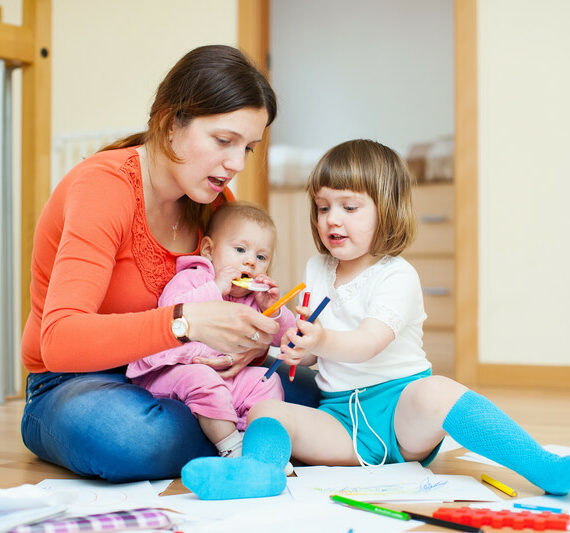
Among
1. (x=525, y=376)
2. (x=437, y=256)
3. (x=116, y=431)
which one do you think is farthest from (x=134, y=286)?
(x=437, y=256)

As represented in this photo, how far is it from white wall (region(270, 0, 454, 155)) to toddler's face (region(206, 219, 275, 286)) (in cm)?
301

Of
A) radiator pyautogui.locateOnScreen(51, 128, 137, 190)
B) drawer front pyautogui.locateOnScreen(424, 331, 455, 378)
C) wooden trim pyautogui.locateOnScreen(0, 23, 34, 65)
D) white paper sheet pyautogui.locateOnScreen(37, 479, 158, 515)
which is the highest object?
wooden trim pyautogui.locateOnScreen(0, 23, 34, 65)

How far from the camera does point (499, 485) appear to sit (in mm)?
1120

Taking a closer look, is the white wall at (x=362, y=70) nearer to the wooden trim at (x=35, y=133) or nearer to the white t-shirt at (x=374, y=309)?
the wooden trim at (x=35, y=133)

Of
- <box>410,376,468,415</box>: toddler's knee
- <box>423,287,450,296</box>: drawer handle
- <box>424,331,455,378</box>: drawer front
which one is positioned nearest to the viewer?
<box>410,376,468,415</box>: toddler's knee

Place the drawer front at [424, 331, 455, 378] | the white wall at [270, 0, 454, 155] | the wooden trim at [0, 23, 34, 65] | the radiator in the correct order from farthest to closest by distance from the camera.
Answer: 1. the white wall at [270, 0, 454, 155]
2. the drawer front at [424, 331, 455, 378]
3. the radiator
4. the wooden trim at [0, 23, 34, 65]

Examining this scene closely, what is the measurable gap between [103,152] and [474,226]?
5.18 ft

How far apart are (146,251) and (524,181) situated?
1.64 meters

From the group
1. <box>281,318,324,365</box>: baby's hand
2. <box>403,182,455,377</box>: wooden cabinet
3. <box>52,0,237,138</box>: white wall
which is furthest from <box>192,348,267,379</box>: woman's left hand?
<box>403,182,455,377</box>: wooden cabinet

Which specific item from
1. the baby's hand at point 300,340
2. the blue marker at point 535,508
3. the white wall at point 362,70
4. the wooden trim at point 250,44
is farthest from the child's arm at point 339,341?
the white wall at point 362,70

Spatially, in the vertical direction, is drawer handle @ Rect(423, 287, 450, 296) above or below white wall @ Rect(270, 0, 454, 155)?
below

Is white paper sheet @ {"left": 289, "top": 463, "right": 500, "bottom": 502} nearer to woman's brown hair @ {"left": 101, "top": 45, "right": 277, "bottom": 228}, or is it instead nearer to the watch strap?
the watch strap

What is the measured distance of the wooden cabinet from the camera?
3576 mm

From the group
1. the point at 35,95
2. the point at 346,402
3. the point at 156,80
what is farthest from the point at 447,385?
the point at 156,80
